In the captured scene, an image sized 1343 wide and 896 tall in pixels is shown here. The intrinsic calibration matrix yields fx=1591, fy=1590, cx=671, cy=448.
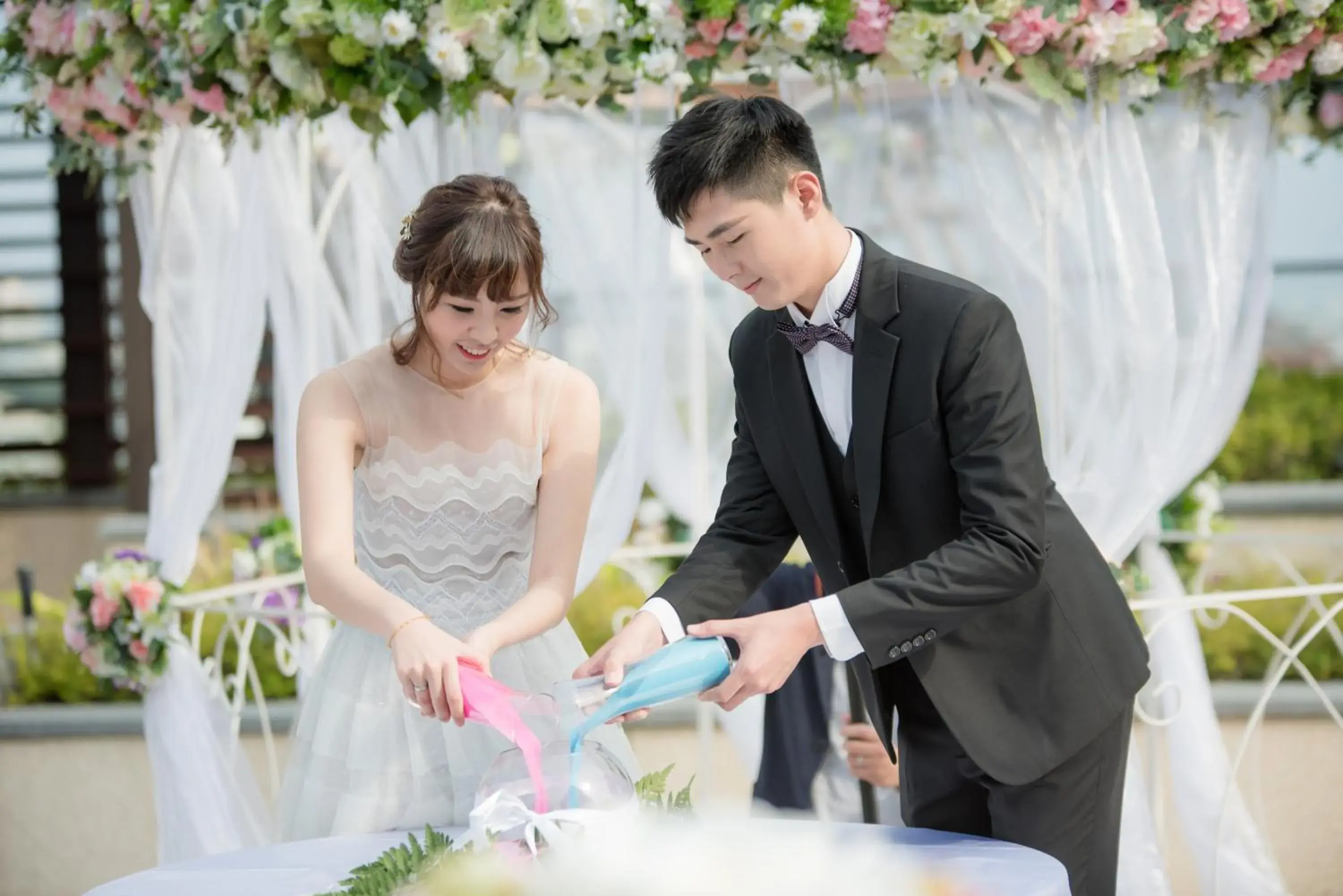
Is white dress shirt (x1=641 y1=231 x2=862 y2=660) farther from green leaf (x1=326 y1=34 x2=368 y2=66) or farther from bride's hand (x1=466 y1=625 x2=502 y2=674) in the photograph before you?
green leaf (x1=326 y1=34 x2=368 y2=66)

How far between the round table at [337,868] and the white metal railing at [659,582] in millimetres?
1519

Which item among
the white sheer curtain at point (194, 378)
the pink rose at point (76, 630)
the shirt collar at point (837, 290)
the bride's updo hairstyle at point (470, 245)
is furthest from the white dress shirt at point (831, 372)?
the pink rose at point (76, 630)

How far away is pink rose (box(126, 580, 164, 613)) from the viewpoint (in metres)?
→ 3.81

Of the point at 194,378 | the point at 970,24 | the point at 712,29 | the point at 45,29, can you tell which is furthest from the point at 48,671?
the point at 970,24

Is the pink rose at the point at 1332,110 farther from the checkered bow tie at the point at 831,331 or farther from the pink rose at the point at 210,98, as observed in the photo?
the pink rose at the point at 210,98

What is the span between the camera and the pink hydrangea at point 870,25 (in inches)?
119

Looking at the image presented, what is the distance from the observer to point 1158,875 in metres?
3.52

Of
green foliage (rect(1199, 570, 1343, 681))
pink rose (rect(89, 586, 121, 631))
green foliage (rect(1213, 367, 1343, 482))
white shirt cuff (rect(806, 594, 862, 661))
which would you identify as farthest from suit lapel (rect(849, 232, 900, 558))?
green foliage (rect(1213, 367, 1343, 482))

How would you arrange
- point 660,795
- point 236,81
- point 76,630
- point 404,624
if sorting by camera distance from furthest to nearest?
point 76,630 → point 236,81 → point 404,624 → point 660,795

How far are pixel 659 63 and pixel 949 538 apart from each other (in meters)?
1.35

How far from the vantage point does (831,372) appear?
2.18 meters

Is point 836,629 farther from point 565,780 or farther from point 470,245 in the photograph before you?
point 470,245

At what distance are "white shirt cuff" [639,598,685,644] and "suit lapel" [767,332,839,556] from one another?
239mm

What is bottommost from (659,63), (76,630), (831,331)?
(76,630)
